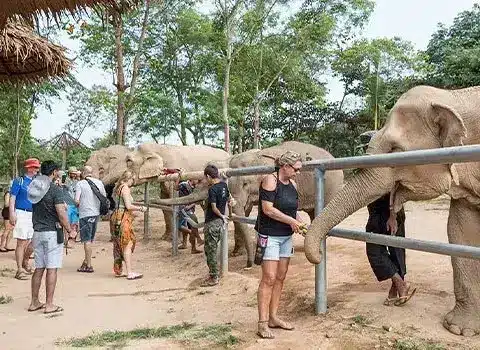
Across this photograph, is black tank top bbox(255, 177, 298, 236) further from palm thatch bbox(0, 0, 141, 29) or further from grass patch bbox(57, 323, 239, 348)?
palm thatch bbox(0, 0, 141, 29)

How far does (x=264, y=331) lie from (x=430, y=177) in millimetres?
1937

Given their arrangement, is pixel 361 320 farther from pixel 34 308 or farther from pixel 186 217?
pixel 186 217

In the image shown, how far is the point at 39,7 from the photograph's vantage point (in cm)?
498

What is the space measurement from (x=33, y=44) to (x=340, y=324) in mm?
7074

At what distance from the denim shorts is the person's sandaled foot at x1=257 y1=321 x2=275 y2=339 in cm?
57

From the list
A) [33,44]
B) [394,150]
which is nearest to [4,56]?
[33,44]

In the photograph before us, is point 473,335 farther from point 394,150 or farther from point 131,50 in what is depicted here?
point 131,50

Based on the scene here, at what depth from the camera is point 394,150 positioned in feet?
16.6

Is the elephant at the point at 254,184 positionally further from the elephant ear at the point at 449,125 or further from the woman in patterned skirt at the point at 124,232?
the elephant ear at the point at 449,125

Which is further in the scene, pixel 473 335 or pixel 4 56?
pixel 4 56

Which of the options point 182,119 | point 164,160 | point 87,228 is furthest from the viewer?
point 182,119

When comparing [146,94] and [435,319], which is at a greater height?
[146,94]

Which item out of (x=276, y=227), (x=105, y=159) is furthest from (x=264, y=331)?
(x=105, y=159)

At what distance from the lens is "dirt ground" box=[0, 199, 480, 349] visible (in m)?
4.61
